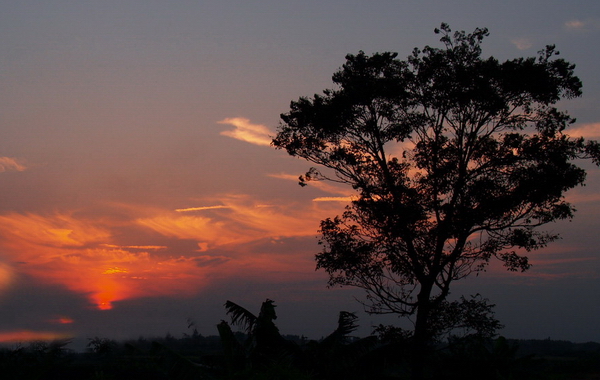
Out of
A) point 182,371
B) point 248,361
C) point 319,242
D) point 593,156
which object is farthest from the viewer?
point 319,242

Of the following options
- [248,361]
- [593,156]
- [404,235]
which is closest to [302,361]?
[248,361]

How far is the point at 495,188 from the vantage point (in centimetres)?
2231

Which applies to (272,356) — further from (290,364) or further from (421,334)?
(421,334)

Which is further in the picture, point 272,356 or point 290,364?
point 272,356

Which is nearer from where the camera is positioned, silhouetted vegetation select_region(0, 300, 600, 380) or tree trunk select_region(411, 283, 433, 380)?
silhouetted vegetation select_region(0, 300, 600, 380)

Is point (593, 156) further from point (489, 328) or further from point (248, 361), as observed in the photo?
point (248, 361)

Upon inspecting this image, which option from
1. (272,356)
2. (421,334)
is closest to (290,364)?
(272,356)

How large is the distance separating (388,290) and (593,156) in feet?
31.8

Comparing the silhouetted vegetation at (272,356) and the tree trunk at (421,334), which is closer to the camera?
the silhouetted vegetation at (272,356)

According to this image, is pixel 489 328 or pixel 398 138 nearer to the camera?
pixel 489 328

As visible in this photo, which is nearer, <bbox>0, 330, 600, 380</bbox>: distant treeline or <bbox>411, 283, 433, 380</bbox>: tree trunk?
<bbox>0, 330, 600, 380</bbox>: distant treeline

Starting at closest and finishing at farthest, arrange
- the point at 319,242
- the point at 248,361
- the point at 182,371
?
the point at 182,371 < the point at 248,361 < the point at 319,242

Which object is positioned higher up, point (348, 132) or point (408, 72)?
point (408, 72)

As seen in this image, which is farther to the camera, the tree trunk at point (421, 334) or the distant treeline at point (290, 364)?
the tree trunk at point (421, 334)
